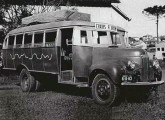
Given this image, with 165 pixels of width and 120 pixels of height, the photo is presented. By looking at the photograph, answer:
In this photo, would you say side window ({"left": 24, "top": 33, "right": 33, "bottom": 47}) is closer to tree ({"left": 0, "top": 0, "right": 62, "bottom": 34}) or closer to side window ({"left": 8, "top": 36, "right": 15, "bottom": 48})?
side window ({"left": 8, "top": 36, "right": 15, "bottom": 48})

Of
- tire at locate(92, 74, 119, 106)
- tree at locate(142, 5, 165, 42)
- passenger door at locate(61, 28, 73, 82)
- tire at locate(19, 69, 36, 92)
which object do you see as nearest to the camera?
tire at locate(92, 74, 119, 106)

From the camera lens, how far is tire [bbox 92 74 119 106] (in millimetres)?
8117

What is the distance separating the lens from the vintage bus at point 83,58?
8.25 meters

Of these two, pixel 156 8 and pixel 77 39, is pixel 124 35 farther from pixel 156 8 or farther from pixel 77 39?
pixel 156 8

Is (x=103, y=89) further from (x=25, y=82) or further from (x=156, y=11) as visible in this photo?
(x=156, y=11)

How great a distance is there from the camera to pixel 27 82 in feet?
38.5

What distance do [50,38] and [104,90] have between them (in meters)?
3.16

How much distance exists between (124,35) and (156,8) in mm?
64922

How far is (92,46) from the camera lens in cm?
927

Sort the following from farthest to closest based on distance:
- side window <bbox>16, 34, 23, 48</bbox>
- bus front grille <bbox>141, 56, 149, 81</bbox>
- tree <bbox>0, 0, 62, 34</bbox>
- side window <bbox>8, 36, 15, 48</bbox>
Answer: tree <bbox>0, 0, 62, 34</bbox> < side window <bbox>8, 36, 15, 48</bbox> < side window <bbox>16, 34, 23, 48</bbox> < bus front grille <bbox>141, 56, 149, 81</bbox>

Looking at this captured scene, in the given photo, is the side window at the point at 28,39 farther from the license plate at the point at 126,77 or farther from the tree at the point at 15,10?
the tree at the point at 15,10

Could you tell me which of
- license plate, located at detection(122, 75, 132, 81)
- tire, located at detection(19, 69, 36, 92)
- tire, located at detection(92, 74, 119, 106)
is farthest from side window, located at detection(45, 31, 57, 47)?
license plate, located at detection(122, 75, 132, 81)

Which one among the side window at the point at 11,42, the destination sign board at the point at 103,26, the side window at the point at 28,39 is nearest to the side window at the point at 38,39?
the side window at the point at 28,39

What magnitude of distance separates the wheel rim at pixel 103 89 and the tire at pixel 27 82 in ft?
12.3
